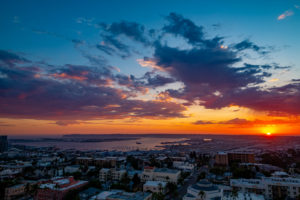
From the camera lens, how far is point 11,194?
30062mm

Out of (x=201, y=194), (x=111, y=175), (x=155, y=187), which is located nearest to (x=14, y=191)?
(x=111, y=175)

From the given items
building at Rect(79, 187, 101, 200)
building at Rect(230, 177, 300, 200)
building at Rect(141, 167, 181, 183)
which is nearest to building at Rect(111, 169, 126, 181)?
building at Rect(141, 167, 181, 183)

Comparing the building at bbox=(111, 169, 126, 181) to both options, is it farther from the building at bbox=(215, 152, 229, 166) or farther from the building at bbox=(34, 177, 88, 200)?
the building at bbox=(215, 152, 229, 166)

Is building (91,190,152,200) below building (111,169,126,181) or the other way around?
the other way around

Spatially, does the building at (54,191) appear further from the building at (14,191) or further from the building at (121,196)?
the building at (14,191)

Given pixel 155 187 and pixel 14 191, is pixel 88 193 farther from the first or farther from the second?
pixel 14 191

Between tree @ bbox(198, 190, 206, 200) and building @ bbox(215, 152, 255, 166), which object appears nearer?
tree @ bbox(198, 190, 206, 200)

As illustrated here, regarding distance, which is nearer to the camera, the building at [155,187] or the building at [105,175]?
the building at [155,187]

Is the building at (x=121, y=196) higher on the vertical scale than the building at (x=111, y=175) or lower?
higher

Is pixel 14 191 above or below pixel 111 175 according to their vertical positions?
above

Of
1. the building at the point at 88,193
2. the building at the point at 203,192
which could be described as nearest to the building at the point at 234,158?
the building at the point at 203,192

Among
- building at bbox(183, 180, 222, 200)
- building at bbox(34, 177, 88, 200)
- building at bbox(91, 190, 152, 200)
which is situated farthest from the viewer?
building at bbox(34, 177, 88, 200)

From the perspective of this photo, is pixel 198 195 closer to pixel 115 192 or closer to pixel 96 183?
pixel 115 192

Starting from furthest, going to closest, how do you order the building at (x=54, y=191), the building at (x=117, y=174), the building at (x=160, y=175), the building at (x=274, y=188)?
the building at (x=117, y=174) < the building at (x=160, y=175) < the building at (x=274, y=188) < the building at (x=54, y=191)
